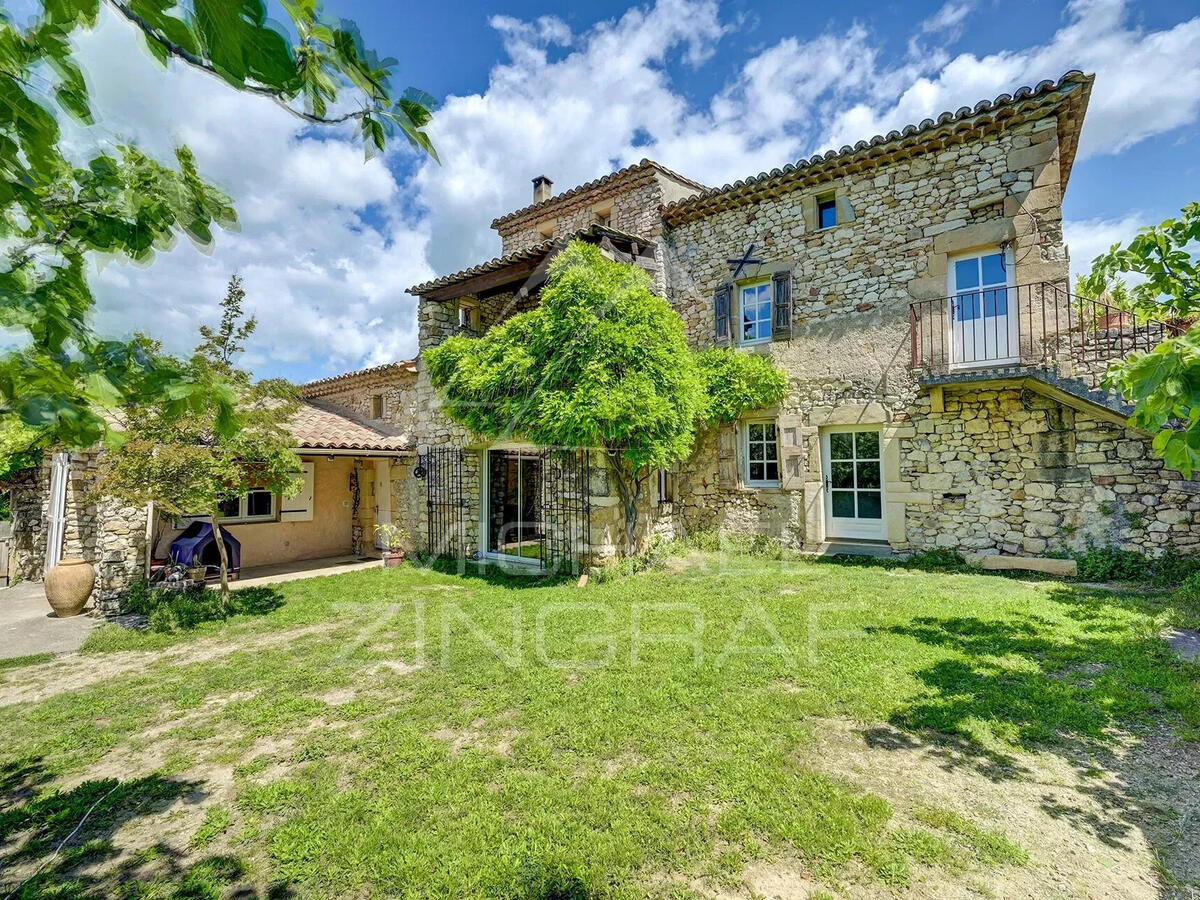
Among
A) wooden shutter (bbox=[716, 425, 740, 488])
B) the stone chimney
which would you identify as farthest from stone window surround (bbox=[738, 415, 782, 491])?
the stone chimney

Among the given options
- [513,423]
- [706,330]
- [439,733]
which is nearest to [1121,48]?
[706,330]

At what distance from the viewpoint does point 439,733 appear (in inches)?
142

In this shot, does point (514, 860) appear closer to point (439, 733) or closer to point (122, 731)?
point (439, 733)

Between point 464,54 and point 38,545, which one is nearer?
point 464,54

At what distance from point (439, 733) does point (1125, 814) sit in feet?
13.1

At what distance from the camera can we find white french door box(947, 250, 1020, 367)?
7.97 m

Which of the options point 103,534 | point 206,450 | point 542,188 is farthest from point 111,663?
point 542,188

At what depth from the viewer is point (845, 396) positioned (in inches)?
361

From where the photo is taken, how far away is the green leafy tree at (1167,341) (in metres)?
1.44

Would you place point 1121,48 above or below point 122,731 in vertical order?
above

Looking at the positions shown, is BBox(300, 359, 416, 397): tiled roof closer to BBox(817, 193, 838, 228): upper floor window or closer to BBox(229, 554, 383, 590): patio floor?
BBox(229, 554, 383, 590): patio floor

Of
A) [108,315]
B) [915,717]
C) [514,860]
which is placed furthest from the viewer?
[915,717]

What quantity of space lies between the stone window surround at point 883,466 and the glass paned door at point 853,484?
0.48 ft

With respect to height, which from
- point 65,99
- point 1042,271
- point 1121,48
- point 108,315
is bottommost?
point 108,315
